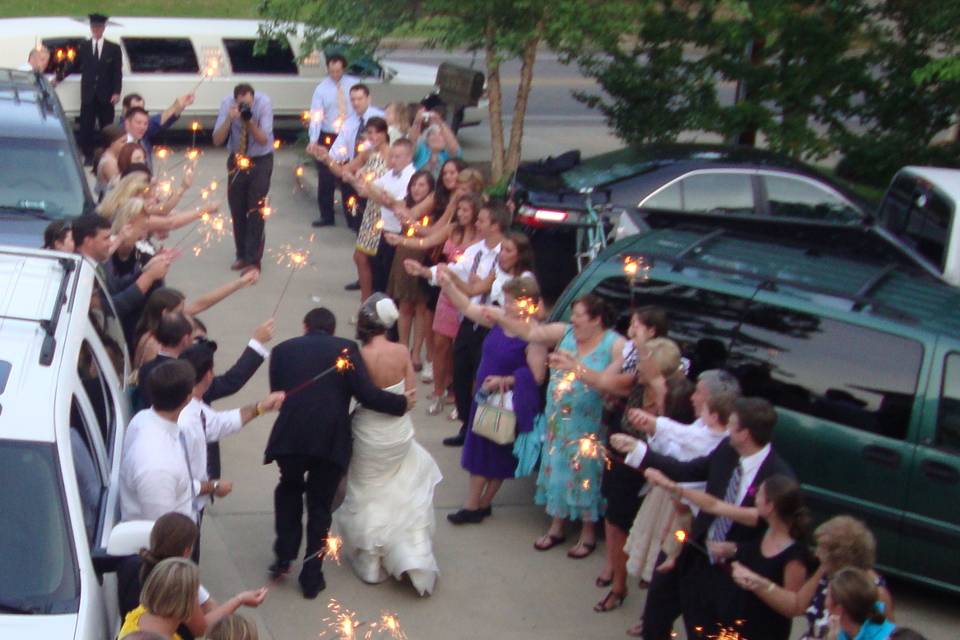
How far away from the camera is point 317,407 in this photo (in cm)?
691

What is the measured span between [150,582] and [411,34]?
Result: 10.8 m

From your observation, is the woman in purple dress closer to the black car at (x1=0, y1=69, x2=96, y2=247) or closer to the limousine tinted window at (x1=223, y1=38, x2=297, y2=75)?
the black car at (x1=0, y1=69, x2=96, y2=247)

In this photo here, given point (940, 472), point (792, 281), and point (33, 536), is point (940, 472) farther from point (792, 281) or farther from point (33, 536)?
point (33, 536)

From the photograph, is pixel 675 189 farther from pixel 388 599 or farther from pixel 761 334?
pixel 388 599

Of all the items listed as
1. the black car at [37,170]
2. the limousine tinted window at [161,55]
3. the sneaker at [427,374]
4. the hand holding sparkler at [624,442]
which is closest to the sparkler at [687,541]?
the hand holding sparkler at [624,442]

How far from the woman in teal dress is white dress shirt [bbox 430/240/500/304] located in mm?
1354

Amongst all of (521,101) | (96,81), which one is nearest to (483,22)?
(521,101)

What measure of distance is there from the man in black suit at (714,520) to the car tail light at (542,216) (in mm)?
5132

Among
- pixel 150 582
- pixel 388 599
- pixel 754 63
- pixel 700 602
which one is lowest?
pixel 388 599

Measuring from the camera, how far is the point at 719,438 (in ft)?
20.9

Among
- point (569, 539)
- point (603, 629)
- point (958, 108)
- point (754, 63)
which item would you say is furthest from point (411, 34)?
point (603, 629)

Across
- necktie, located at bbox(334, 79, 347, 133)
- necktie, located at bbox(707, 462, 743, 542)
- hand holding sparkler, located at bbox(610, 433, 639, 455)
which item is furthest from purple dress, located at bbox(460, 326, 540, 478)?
necktie, located at bbox(334, 79, 347, 133)

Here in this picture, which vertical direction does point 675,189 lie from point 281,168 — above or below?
above

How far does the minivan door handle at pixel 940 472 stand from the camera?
6.91 metres
